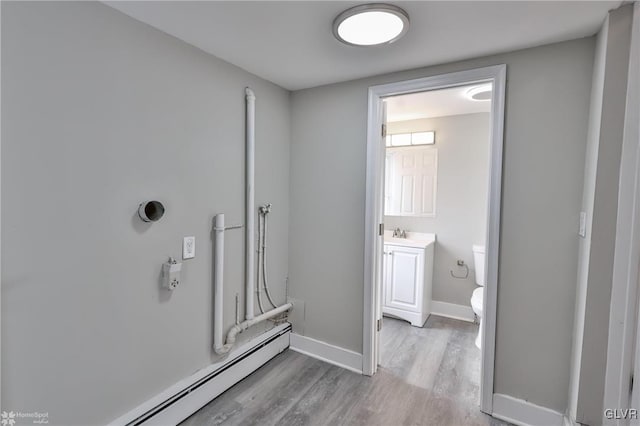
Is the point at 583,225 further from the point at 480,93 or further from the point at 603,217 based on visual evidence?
the point at 480,93

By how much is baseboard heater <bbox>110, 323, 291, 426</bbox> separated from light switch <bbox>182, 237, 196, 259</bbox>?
0.74 meters

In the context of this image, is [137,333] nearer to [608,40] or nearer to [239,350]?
[239,350]

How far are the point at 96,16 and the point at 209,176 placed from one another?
920mm

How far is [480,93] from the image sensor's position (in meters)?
2.60

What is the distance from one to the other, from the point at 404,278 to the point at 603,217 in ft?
6.41

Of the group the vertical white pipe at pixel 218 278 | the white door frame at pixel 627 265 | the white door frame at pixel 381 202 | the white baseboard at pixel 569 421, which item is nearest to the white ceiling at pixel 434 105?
the white door frame at pixel 381 202

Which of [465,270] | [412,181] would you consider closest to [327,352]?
[465,270]

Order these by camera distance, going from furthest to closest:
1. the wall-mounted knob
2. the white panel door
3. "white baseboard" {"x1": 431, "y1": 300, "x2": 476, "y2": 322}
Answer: the white panel door < "white baseboard" {"x1": 431, "y1": 300, "x2": 476, "y2": 322} < the wall-mounted knob

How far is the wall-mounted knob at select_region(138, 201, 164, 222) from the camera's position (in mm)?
1580

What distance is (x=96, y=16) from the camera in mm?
1388

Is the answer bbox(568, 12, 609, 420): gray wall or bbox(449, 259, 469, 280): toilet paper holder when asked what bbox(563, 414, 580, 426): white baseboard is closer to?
bbox(568, 12, 609, 420): gray wall

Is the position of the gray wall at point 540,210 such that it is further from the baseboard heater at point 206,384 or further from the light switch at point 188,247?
the light switch at point 188,247

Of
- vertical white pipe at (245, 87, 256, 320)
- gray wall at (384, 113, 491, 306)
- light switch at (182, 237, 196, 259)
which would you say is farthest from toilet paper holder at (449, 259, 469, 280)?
light switch at (182, 237, 196, 259)

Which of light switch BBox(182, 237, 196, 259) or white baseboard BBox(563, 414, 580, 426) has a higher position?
light switch BBox(182, 237, 196, 259)
